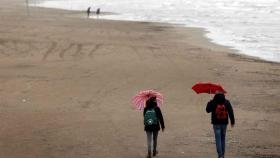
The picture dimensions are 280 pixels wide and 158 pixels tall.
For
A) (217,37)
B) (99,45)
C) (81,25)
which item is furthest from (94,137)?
(81,25)

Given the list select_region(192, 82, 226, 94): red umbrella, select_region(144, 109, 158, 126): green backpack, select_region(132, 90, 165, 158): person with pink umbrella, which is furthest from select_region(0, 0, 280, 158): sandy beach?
select_region(192, 82, 226, 94): red umbrella

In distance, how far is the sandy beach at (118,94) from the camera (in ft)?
41.2

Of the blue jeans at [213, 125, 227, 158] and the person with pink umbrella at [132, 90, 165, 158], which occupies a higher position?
the person with pink umbrella at [132, 90, 165, 158]

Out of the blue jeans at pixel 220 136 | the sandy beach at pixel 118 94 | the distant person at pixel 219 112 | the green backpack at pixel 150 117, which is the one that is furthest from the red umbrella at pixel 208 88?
the sandy beach at pixel 118 94

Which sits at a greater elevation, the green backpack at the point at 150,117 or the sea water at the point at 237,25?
the sea water at the point at 237,25

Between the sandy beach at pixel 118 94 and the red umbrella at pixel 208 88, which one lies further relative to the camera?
the sandy beach at pixel 118 94

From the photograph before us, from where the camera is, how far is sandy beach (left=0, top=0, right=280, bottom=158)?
12.6 metres

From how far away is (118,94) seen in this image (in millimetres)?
18078

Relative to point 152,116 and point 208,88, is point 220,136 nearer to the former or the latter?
point 208,88

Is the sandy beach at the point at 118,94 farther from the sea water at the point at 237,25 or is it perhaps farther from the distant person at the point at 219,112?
the sea water at the point at 237,25

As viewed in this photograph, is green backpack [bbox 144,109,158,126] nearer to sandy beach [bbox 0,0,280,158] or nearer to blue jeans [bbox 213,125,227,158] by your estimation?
sandy beach [bbox 0,0,280,158]

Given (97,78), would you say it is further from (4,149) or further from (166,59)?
(4,149)

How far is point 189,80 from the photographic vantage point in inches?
811

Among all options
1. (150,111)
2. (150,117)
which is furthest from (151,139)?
(150,111)
